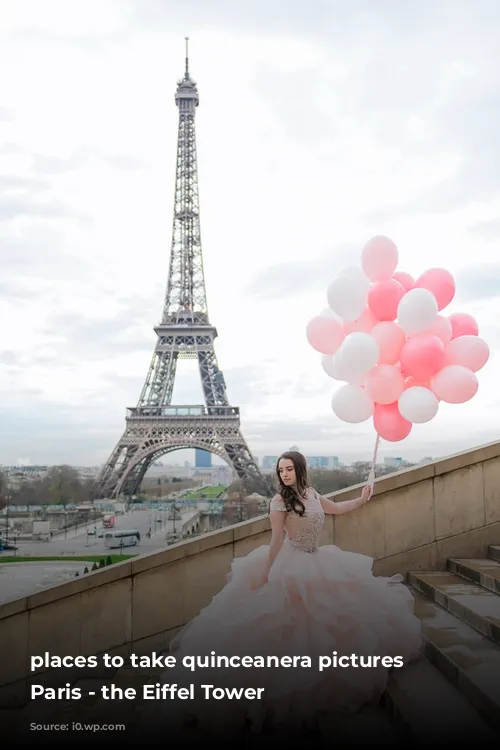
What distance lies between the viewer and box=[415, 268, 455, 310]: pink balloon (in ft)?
15.8

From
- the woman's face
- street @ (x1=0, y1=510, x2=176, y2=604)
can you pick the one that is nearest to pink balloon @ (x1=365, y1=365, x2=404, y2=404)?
the woman's face

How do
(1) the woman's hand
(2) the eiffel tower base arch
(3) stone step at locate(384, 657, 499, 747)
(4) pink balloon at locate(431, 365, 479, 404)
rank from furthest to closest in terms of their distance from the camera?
1. (2) the eiffel tower base arch
2. (4) pink balloon at locate(431, 365, 479, 404)
3. (1) the woman's hand
4. (3) stone step at locate(384, 657, 499, 747)

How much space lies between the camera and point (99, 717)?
12.0 ft

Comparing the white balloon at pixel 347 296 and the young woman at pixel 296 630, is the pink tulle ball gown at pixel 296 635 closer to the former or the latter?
the young woman at pixel 296 630

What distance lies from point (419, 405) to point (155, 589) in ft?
8.77

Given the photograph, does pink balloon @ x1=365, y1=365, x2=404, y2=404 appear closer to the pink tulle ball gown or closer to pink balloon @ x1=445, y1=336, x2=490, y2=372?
pink balloon @ x1=445, y1=336, x2=490, y2=372

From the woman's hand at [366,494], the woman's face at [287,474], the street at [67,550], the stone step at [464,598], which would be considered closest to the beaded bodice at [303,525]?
the woman's face at [287,474]

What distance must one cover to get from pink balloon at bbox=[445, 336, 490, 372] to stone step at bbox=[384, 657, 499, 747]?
221 centimetres

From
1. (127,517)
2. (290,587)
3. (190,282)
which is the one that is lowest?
(127,517)

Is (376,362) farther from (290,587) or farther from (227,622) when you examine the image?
(227,622)

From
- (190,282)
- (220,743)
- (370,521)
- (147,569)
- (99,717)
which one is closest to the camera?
(220,743)

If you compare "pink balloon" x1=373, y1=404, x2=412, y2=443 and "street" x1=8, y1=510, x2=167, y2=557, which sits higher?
"pink balloon" x1=373, y1=404, x2=412, y2=443

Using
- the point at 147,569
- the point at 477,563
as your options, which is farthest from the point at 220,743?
the point at 477,563

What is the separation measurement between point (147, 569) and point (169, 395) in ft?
115
